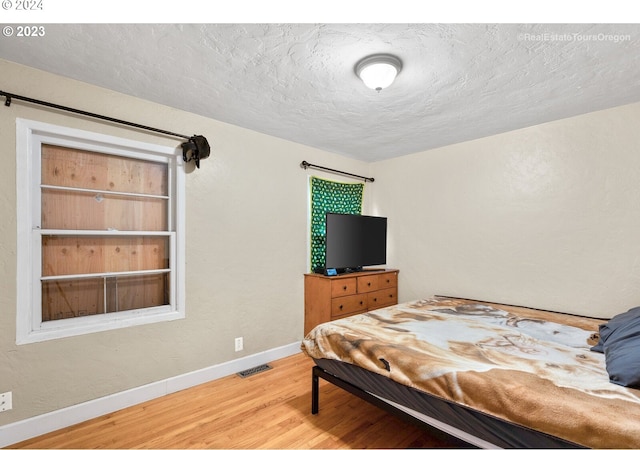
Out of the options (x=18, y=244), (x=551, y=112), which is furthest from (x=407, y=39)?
(x=18, y=244)

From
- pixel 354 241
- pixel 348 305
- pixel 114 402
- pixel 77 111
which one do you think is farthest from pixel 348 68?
pixel 114 402

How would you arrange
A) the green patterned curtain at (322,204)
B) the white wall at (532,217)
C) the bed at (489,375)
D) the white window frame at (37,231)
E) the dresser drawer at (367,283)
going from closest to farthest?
the bed at (489,375), the white window frame at (37,231), the white wall at (532,217), the dresser drawer at (367,283), the green patterned curtain at (322,204)

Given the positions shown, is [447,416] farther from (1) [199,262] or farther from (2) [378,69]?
(1) [199,262]

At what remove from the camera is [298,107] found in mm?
2572

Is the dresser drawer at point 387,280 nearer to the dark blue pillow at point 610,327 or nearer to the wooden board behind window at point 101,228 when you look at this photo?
the dark blue pillow at point 610,327

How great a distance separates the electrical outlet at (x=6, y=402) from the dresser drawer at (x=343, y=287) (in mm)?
2551

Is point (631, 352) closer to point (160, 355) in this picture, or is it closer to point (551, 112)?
point (551, 112)

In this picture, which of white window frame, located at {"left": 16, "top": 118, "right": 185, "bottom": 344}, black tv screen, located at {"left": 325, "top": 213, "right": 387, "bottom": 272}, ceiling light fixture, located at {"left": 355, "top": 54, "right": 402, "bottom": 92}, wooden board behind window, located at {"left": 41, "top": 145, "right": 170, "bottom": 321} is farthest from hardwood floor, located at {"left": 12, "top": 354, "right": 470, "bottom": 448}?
ceiling light fixture, located at {"left": 355, "top": 54, "right": 402, "bottom": 92}

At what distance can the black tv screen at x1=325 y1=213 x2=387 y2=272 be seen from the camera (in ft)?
11.3

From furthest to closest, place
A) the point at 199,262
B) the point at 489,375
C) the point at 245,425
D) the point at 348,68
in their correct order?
the point at 199,262 < the point at 245,425 < the point at 348,68 < the point at 489,375

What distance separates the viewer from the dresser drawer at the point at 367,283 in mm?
3547

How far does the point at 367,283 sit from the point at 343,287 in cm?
42

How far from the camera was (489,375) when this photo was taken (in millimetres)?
1450

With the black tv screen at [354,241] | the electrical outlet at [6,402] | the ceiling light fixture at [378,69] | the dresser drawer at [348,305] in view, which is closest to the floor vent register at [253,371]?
the dresser drawer at [348,305]
